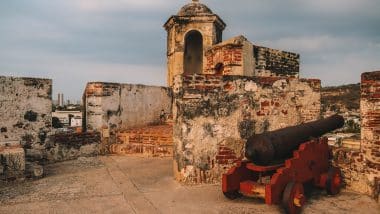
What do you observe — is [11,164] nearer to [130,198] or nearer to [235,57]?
[130,198]

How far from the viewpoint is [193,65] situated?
49.9 feet

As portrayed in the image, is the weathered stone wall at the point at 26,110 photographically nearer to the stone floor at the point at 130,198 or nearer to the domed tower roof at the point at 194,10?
the stone floor at the point at 130,198

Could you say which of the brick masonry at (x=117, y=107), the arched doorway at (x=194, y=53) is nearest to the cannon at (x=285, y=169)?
the brick masonry at (x=117, y=107)

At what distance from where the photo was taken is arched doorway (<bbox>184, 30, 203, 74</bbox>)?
15141 millimetres

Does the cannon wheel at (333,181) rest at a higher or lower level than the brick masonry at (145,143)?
lower

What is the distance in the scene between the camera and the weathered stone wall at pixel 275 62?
9.73 metres

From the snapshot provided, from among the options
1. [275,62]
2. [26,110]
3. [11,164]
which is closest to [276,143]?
[11,164]

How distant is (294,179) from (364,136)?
1497 mm

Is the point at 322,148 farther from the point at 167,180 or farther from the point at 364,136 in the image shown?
the point at 167,180

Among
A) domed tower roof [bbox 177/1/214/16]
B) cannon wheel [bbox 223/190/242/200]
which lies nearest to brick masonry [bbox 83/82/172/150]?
domed tower roof [bbox 177/1/214/16]

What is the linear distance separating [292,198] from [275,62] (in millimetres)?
6697

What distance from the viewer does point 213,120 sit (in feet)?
18.6

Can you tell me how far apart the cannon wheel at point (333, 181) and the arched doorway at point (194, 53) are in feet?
34.0

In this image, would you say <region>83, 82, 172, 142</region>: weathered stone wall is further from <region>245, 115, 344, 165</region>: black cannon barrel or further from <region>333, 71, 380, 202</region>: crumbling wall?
<region>333, 71, 380, 202</region>: crumbling wall
